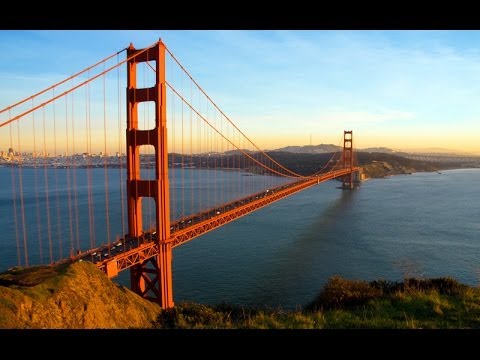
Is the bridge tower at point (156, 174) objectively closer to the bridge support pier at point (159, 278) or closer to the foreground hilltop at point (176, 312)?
the bridge support pier at point (159, 278)

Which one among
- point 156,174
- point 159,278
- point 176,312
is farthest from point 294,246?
point 176,312

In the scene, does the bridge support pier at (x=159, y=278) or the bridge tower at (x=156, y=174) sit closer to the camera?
the bridge tower at (x=156, y=174)

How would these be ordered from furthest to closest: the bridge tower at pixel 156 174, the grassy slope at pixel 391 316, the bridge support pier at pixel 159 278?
the bridge support pier at pixel 159 278
the bridge tower at pixel 156 174
the grassy slope at pixel 391 316

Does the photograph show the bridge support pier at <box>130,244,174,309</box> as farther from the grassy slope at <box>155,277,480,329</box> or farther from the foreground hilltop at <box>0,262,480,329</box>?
the grassy slope at <box>155,277,480,329</box>

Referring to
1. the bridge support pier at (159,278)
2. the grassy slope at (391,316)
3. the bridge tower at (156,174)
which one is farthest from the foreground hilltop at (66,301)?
the bridge tower at (156,174)

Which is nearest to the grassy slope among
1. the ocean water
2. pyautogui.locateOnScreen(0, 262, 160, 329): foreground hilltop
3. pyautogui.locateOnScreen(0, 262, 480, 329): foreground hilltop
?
pyautogui.locateOnScreen(0, 262, 480, 329): foreground hilltop
